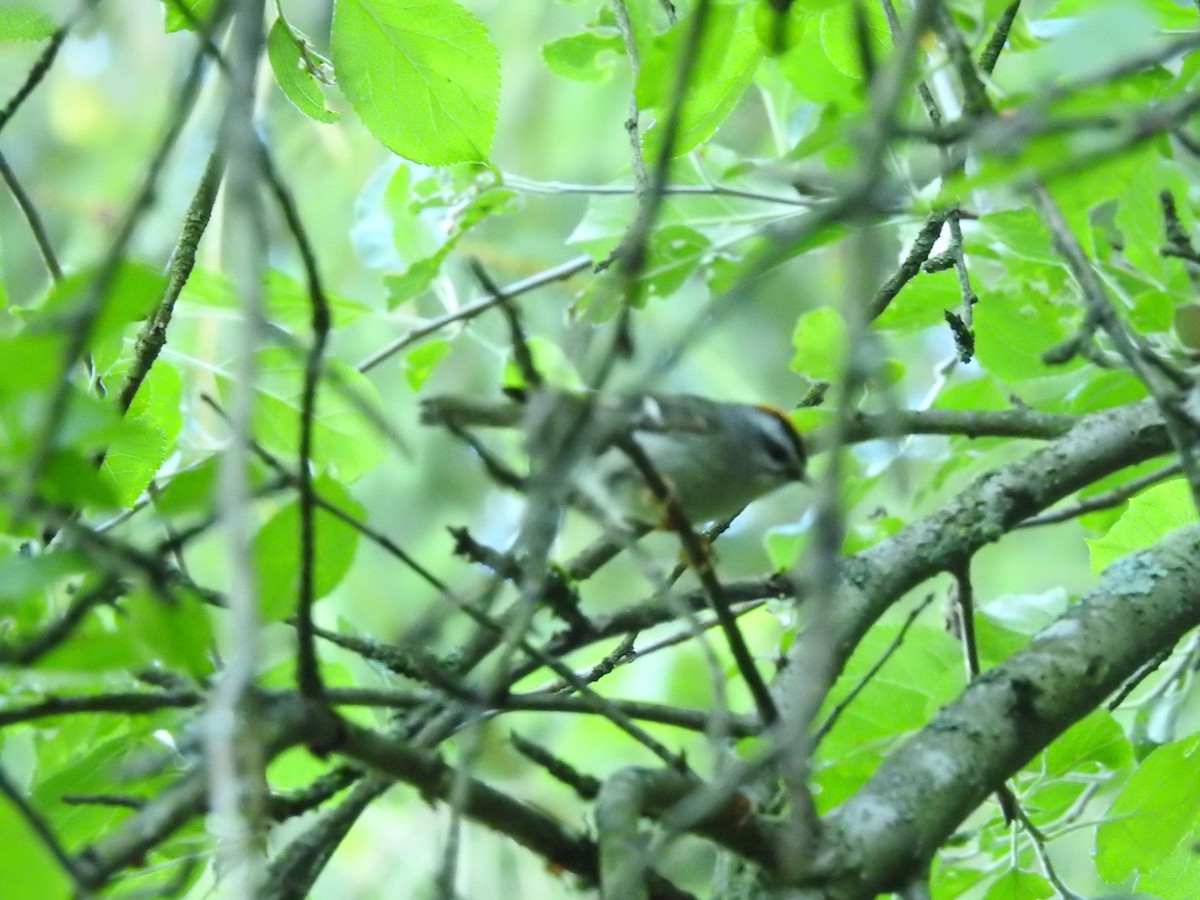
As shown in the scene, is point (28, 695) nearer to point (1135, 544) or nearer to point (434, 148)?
point (434, 148)

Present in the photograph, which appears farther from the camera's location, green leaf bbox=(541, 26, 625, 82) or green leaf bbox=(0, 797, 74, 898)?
green leaf bbox=(541, 26, 625, 82)

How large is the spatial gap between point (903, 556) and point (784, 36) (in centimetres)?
64

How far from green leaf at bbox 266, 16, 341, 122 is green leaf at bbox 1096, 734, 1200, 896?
137 centimetres

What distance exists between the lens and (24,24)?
5.26 ft

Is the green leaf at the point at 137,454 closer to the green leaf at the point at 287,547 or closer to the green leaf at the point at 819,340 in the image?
the green leaf at the point at 287,547

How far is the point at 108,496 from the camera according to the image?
0.81 m

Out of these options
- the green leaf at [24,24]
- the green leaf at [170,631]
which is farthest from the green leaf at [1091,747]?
the green leaf at [24,24]

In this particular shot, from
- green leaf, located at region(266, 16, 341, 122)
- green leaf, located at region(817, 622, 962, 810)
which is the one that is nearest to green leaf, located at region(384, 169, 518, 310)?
green leaf, located at region(266, 16, 341, 122)

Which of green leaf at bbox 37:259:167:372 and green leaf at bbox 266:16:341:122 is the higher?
green leaf at bbox 266:16:341:122

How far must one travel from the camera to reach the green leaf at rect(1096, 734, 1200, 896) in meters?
1.60

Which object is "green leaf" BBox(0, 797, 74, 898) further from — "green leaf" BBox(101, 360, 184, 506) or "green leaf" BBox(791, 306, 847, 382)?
"green leaf" BBox(791, 306, 847, 382)

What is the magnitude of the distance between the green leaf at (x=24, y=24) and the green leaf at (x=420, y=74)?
0.38 m

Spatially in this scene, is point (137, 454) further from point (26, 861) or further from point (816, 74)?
point (816, 74)

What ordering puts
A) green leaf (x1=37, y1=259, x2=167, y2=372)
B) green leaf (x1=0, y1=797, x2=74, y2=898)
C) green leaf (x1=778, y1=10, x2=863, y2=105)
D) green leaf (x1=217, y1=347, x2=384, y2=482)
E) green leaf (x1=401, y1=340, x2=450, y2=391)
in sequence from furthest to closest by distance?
green leaf (x1=401, y1=340, x2=450, y2=391) < green leaf (x1=217, y1=347, x2=384, y2=482) < green leaf (x1=778, y1=10, x2=863, y2=105) < green leaf (x1=0, y1=797, x2=74, y2=898) < green leaf (x1=37, y1=259, x2=167, y2=372)
